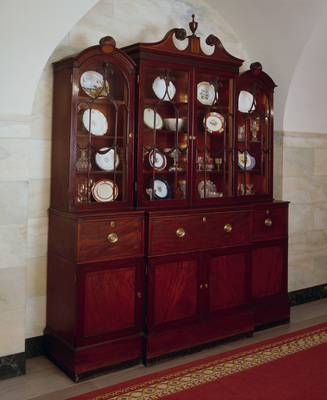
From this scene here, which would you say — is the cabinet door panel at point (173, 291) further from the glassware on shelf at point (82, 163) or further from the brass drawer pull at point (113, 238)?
the glassware on shelf at point (82, 163)

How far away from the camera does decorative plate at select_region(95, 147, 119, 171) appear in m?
3.49

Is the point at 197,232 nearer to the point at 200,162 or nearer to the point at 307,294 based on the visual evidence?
the point at 200,162

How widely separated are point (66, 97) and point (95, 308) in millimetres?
1474

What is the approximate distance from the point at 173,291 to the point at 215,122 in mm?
1438

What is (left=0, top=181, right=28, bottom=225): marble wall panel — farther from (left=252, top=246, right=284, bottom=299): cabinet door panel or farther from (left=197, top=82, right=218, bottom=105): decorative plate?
(left=252, top=246, right=284, bottom=299): cabinet door panel

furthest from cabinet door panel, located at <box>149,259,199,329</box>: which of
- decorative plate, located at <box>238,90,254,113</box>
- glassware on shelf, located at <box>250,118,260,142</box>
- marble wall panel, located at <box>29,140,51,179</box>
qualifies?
decorative plate, located at <box>238,90,254,113</box>

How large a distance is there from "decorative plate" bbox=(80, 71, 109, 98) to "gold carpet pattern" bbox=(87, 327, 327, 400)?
200cm

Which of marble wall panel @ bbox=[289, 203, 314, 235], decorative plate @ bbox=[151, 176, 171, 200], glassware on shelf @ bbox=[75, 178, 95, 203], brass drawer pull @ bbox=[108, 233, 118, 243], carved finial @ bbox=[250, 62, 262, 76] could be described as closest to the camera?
brass drawer pull @ bbox=[108, 233, 118, 243]

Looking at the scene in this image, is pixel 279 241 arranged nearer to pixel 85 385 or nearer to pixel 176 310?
pixel 176 310

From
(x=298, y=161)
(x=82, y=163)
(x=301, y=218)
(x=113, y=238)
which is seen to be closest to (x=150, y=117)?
(x=82, y=163)

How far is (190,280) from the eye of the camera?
3.72 metres

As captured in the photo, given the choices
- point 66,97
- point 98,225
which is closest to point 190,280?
point 98,225

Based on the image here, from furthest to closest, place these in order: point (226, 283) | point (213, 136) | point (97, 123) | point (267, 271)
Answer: point (267, 271) < point (213, 136) < point (226, 283) < point (97, 123)

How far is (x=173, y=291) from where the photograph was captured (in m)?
3.64
